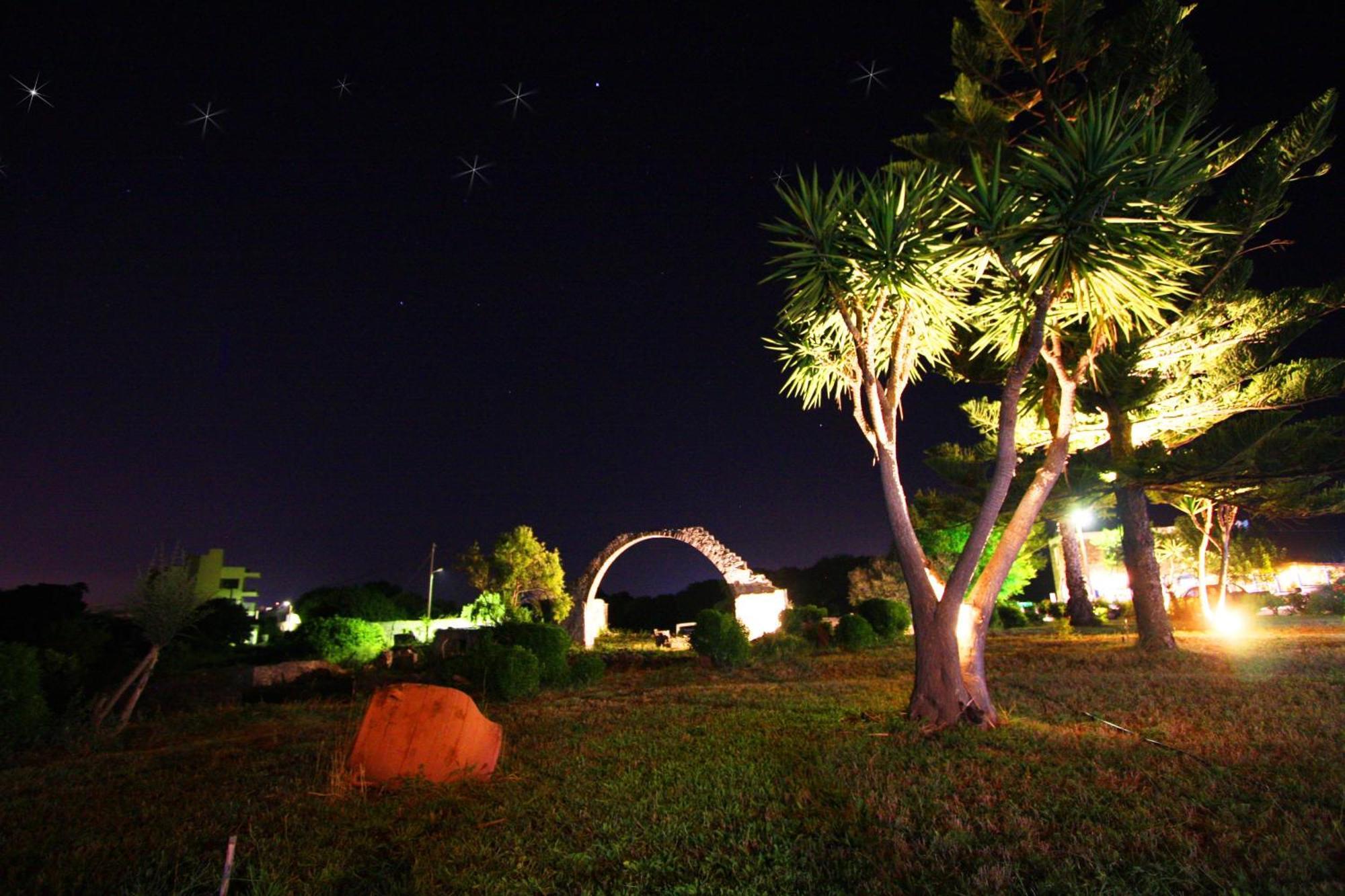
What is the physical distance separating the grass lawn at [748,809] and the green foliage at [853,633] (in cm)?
845

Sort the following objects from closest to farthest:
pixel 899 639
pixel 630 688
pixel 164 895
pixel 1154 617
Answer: pixel 164 895 → pixel 630 688 → pixel 1154 617 → pixel 899 639

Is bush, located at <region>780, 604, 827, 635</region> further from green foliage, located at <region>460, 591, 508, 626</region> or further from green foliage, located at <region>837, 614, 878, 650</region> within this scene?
green foliage, located at <region>460, 591, 508, 626</region>

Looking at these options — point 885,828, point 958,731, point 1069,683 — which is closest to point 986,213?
point 958,731

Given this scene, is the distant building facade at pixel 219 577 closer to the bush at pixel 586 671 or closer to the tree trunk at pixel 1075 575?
the bush at pixel 586 671

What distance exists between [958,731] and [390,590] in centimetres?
2306

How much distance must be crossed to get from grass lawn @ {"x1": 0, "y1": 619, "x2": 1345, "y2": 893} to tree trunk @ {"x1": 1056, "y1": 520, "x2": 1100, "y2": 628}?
16.3 meters

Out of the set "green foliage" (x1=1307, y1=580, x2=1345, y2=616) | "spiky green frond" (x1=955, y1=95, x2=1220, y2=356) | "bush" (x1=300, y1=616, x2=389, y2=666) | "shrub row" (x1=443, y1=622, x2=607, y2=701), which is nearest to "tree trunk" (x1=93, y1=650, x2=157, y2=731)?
"shrub row" (x1=443, y1=622, x2=607, y2=701)

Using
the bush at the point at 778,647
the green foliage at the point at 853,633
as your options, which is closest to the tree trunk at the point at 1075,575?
the green foliage at the point at 853,633

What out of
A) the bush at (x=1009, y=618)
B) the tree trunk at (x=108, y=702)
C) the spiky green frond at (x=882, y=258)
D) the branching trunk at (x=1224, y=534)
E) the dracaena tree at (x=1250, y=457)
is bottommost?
the bush at (x=1009, y=618)

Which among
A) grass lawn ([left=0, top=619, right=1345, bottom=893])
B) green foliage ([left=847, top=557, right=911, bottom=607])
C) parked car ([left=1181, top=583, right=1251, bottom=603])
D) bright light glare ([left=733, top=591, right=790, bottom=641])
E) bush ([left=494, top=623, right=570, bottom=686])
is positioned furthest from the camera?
green foliage ([left=847, top=557, right=911, bottom=607])

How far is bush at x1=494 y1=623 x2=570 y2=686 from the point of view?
35.2 ft

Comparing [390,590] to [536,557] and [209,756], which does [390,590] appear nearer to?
[536,557]

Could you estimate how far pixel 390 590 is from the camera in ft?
81.2

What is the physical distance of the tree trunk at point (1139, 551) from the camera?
500 inches
